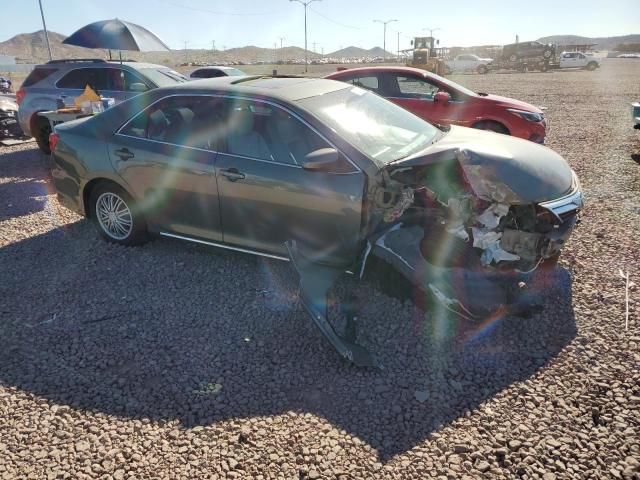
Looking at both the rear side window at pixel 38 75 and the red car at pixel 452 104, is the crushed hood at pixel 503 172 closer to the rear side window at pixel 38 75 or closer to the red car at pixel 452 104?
the red car at pixel 452 104

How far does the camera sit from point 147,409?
9.60 ft

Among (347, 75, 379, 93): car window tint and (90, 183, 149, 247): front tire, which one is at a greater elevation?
(347, 75, 379, 93): car window tint

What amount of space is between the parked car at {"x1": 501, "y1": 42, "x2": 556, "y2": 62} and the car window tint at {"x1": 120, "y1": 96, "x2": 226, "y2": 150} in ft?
149

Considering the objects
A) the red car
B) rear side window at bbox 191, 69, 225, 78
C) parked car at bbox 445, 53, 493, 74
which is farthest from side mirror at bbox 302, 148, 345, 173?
parked car at bbox 445, 53, 493, 74

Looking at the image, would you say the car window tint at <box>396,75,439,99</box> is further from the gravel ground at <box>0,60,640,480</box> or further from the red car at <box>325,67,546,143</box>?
the gravel ground at <box>0,60,640,480</box>

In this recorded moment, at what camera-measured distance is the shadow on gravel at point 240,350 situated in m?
2.94

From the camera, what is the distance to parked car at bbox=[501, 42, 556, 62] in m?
42.4

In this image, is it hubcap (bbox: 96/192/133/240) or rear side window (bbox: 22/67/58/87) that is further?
rear side window (bbox: 22/67/58/87)

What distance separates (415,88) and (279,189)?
5782 millimetres

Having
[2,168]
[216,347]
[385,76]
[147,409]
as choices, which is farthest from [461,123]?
[2,168]

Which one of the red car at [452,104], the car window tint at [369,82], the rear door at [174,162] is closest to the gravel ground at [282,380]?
the rear door at [174,162]

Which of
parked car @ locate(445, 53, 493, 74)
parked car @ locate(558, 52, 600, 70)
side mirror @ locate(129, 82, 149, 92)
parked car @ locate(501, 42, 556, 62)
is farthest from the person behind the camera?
parked car @ locate(445, 53, 493, 74)

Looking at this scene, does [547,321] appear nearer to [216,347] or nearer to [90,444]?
[216,347]

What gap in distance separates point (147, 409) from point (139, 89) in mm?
6943
